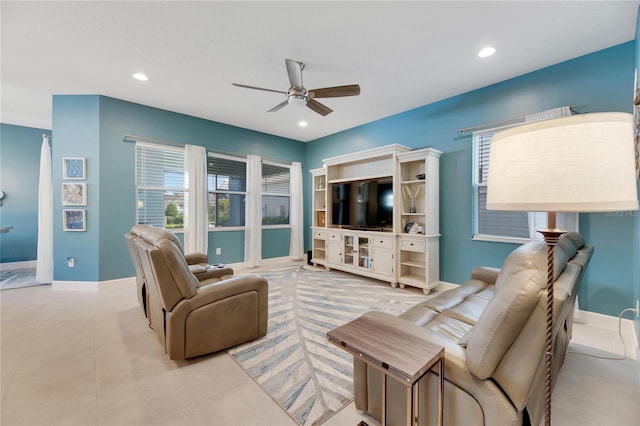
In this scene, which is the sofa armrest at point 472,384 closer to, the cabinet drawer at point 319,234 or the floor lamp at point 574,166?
the floor lamp at point 574,166

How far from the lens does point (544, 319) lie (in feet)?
3.19

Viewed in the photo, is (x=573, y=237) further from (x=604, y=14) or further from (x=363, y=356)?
(x=604, y=14)

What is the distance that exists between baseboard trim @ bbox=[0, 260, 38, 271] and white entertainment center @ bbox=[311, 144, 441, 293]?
5945 millimetres

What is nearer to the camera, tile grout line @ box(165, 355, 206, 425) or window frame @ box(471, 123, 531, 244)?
tile grout line @ box(165, 355, 206, 425)

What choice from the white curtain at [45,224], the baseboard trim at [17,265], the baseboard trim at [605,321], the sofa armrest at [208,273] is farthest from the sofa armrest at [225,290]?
the baseboard trim at [17,265]

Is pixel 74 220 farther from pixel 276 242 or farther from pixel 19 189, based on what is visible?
pixel 276 242

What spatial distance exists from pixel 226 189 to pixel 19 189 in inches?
162

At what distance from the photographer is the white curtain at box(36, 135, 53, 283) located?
13.5ft

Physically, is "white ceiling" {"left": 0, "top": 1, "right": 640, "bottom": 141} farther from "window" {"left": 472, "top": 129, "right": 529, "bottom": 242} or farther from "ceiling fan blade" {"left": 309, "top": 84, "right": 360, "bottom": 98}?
"window" {"left": 472, "top": 129, "right": 529, "bottom": 242}

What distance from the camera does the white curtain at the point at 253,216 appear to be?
538 centimetres

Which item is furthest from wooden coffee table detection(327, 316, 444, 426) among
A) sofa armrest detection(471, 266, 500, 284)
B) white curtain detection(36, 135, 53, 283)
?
white curtain detection(36, 135, 53, 283)

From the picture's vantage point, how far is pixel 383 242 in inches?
166

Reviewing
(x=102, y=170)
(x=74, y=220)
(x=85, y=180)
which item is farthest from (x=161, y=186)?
(x=74, y=220)

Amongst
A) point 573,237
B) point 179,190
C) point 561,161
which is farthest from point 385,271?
point 179,190
